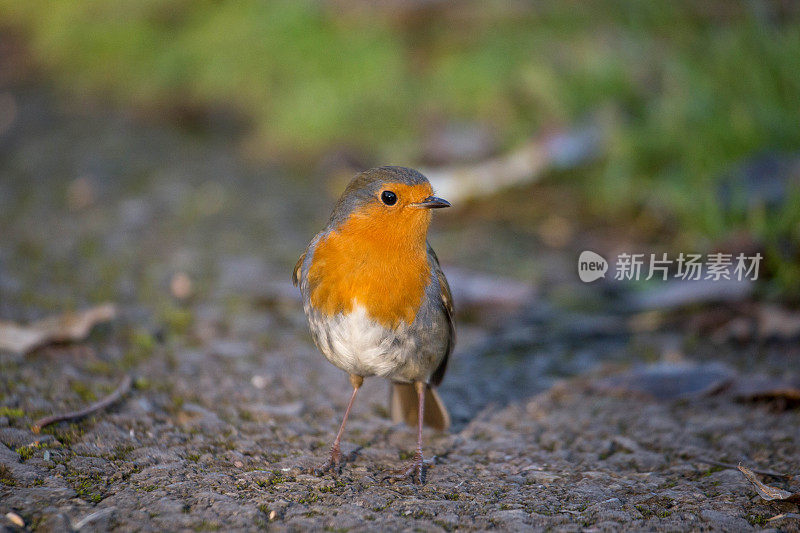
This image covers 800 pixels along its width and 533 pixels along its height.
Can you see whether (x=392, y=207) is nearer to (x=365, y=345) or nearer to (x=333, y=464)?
(x=365, y=345)

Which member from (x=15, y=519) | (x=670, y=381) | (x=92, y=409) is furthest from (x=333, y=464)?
(x=670, y=381)

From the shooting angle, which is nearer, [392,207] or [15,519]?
[15,519]

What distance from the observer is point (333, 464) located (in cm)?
267

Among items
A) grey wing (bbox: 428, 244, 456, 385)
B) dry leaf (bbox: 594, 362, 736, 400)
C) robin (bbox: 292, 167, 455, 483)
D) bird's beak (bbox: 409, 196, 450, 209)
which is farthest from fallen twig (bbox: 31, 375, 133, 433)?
dry leaf (bbox: 594, 362, 736, 400)

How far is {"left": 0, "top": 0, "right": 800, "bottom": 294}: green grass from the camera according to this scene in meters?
5.06

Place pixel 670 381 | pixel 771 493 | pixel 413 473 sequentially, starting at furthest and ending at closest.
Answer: pixel 670 381 → pixel 413 473 → pixel 771 493

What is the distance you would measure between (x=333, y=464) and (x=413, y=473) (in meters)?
0.27

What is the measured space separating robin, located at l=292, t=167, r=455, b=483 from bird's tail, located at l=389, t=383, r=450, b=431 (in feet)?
0.41

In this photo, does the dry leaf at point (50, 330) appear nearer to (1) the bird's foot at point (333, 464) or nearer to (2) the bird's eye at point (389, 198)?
(1) the bird's foot at point (333, 464)

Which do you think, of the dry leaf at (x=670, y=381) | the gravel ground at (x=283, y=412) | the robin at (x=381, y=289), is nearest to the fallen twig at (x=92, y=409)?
the gravel ground at (x=283, y=412)

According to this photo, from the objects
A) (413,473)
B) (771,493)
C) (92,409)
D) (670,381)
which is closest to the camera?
(771,493)

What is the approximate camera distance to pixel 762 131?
4953 millimetres

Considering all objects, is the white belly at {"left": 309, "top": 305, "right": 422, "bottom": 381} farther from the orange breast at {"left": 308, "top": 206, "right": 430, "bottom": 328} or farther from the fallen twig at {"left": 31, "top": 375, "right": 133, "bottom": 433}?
the fallen twig at {"left": 31, "top": 375, "right": 133, "bottom": 433}

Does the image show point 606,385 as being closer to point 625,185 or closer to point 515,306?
point 515,306
